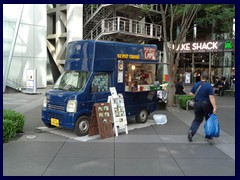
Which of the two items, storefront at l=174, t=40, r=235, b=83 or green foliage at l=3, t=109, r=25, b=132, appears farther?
storefront at l=174, t=40, r=235, b=83

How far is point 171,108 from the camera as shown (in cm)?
1309

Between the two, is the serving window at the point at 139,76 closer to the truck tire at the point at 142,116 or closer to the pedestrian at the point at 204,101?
the truck tire at the point at 142,116

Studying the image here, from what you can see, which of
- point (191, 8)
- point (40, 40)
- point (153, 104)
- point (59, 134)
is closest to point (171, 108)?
point (153, 104)

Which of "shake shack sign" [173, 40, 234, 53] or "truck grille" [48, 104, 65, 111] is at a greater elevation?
"shake shack sign" [173, 40, 234, 53]

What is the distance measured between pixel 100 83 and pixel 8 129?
2.87 m

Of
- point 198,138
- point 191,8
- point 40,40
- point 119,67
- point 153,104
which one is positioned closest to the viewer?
point 198,138

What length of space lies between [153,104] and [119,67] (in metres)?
2.25

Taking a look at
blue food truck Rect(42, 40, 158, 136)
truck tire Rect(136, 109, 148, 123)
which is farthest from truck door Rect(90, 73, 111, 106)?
truck tire Rect(136, 109, 148, 123)

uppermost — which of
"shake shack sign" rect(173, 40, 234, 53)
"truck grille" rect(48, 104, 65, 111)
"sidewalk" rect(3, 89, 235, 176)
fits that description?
"shake shack sign" rect(173, 40, 234, 53)

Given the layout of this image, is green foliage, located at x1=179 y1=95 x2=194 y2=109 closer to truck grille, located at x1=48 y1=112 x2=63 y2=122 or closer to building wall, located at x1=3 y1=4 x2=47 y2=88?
truck grille, located at x1=48 y1=112 x2=63 y2=122

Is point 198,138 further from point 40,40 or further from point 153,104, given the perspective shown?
point 40,40

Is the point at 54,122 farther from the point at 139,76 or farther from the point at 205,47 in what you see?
the point at 205,47

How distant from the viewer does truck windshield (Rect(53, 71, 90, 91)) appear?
7950 millimetres

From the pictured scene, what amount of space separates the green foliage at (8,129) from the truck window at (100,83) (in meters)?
2.38
